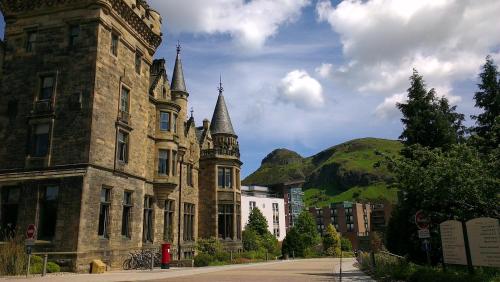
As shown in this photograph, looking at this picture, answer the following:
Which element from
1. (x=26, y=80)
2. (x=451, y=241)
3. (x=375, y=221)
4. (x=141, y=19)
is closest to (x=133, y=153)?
(x=26, y=80)

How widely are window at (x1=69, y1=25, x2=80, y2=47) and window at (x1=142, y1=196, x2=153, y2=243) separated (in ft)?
37.0

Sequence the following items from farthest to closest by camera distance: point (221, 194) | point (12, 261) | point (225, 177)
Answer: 1. point (225, 177)
2. point (221, 194)
3. point (12, 261)

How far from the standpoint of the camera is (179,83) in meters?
39.2

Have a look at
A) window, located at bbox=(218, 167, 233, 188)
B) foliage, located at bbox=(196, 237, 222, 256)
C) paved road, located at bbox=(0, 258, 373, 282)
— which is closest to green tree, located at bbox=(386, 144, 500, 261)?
paved road, located at bbox=(0, 258, 373, 282)

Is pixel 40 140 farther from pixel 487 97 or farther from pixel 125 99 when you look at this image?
pixel 487 97

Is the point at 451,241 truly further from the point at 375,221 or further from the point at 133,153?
the point at 375,221

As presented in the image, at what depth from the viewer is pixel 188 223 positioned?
35.5m

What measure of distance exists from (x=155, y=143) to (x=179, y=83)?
427 inches

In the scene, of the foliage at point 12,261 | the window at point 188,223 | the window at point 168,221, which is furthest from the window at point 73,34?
the window at point 188,223

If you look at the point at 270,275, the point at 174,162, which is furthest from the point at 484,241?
the point at 174,162

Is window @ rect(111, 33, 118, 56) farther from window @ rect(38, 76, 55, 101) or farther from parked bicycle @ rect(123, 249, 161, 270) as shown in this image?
parked bicycle @ rect(123, 249, 161, 270)

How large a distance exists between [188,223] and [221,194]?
4.73 metres

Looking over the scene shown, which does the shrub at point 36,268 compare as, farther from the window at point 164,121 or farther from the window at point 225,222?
the window at point 225,222

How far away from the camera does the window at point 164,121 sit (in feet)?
101
